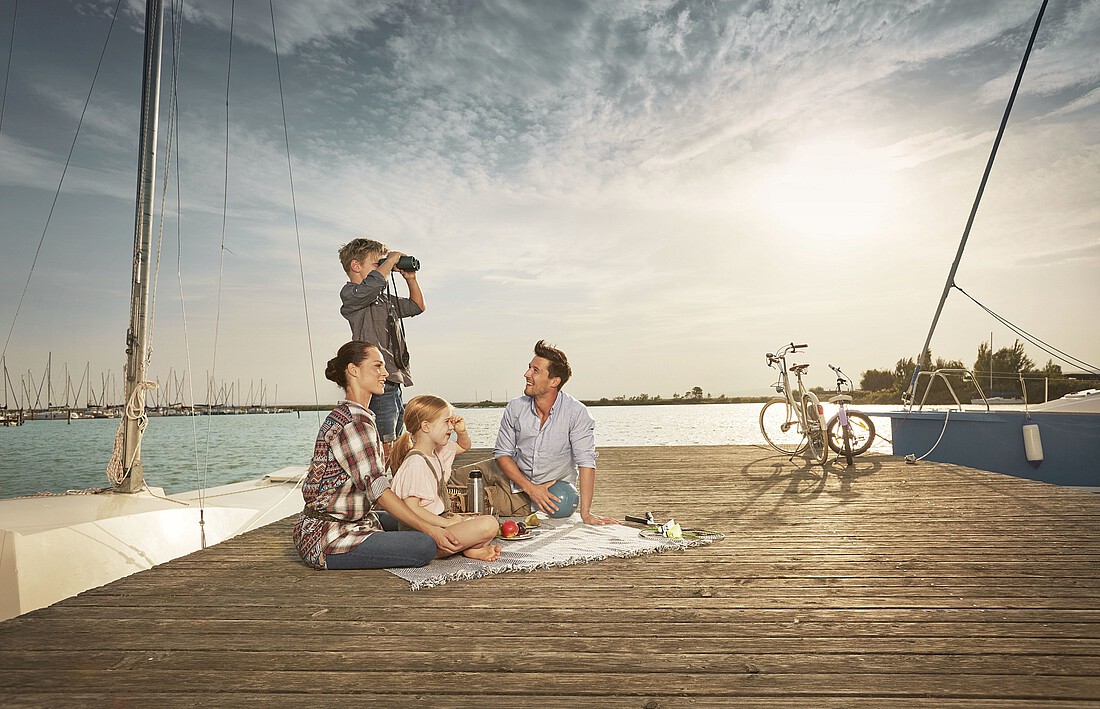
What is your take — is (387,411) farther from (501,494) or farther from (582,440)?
(582,440)

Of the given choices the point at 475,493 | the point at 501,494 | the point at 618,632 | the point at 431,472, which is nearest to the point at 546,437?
the point at 501,494

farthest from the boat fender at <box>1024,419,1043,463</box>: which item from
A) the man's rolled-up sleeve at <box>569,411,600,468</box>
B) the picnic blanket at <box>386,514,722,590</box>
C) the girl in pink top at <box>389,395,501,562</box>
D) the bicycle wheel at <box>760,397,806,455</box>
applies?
the girl in pink top at <box>389,395,501,562</box>

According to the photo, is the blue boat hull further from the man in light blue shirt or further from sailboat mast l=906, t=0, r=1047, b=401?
the man in light blue shirt

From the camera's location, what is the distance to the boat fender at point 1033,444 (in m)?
9.64

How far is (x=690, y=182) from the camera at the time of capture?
17734mm

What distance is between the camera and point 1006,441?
10008 millimetres

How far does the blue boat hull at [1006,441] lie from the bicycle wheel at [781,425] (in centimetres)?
178

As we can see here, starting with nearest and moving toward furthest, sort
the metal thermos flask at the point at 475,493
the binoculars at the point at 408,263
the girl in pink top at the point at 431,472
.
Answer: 1. the girl in pink top at the point at 431,472
2. the metal thermos flask at the point at 475,493
3. the binoculars at the point at 408,263

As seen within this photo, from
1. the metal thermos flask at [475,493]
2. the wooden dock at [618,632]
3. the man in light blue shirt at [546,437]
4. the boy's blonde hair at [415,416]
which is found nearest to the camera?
the wooden dock at [618,632]

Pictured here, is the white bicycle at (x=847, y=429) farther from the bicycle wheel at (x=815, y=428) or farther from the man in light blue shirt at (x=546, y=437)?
the man in light blue shirt at (x=546, y=437)

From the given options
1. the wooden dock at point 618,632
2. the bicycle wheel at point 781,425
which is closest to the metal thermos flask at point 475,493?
the wooden dock at point 618,632

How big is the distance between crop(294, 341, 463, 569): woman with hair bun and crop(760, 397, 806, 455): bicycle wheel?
21.7 feet

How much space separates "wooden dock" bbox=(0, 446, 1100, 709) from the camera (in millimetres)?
1887

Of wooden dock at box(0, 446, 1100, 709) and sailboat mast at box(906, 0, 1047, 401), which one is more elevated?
sailboat mast at box(906, 0, 1047, 401)
